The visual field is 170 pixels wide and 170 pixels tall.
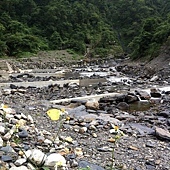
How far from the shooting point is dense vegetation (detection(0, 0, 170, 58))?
4847 cm

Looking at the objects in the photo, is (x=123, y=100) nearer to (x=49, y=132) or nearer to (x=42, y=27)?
(x=49, y=132)

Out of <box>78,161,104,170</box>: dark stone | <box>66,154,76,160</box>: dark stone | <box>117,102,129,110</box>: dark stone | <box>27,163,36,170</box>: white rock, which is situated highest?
<box>27,163,36,170</box>: white rock

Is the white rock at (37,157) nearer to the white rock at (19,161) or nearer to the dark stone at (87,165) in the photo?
the white rock at (19,161)

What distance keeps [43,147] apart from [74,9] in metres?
80.2

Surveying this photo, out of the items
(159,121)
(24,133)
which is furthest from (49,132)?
(159,121)

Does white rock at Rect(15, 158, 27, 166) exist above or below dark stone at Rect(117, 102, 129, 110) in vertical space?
above

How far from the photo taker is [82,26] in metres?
79.0

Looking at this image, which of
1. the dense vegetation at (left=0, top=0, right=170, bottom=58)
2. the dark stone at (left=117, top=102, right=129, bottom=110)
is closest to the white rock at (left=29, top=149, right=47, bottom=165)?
the dark stone at (left=117, top=102, right=129, bottom=110)

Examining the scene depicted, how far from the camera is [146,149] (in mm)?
6500

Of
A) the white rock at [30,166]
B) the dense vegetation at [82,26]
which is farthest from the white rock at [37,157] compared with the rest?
the dense vegetation at [82,26]

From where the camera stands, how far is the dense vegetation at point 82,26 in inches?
1908

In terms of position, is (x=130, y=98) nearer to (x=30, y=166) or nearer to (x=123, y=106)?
(x=123, y=106)

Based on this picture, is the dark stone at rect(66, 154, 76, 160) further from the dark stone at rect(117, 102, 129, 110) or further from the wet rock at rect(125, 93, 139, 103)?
the wet rock at rect(125, 93, 139, 103)

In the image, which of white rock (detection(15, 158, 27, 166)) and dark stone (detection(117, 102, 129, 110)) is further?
dark stone (detection(117, 102, 129, 110))
